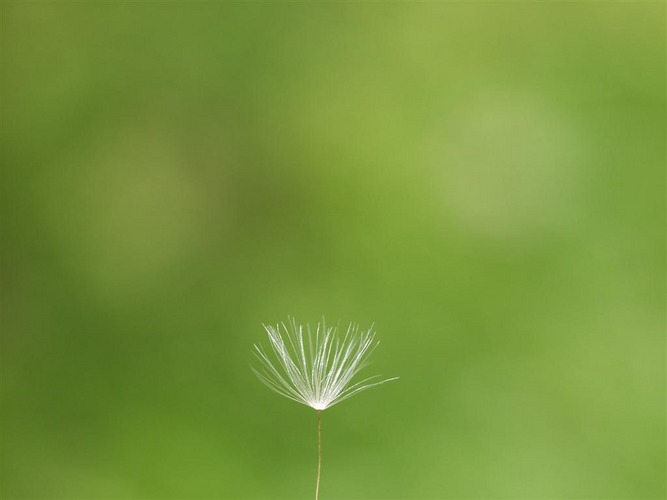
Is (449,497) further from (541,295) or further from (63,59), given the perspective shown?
(63,59)

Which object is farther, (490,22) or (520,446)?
(490,22)

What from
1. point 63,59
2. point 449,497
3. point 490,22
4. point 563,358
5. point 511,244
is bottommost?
point 449,497

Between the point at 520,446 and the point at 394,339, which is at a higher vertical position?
the point at 394,339

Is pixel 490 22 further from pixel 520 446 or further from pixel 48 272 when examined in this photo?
pixel 48 272

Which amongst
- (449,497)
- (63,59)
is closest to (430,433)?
(449,497)

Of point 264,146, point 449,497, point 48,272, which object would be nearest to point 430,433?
point 449,497

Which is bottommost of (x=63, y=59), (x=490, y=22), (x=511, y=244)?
(x=511, y=244)
